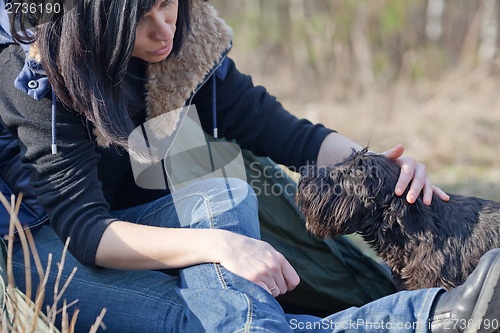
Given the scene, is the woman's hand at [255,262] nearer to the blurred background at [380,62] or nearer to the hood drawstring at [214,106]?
the hood drawstring at [214,106]

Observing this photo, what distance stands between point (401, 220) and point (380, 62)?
681cm

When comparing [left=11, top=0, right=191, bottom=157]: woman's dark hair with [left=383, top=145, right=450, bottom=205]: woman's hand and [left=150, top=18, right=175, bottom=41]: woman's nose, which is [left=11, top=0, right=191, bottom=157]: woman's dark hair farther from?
[left=383, top=145, right=450, bottom=205]: woman's hand

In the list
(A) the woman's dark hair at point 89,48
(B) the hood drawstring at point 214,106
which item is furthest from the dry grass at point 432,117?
(A) the woman's dark hair at point 89,48

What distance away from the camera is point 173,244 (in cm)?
193

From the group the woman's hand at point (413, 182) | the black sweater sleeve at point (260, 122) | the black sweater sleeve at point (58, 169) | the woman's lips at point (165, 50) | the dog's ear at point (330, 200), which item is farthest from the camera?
the black sweater sleeve at point (260, 122)

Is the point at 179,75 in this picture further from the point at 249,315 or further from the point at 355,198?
the point at 249,315

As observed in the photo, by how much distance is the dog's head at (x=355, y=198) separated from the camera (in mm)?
2416

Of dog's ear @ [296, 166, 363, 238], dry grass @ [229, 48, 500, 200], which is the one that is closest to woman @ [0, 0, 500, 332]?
dog's ear @ [296, 166, 363, 238]

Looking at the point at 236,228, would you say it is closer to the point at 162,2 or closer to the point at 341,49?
the point at 162,2

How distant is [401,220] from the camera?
7.87ft

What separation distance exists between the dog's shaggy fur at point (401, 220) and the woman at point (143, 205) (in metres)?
0.11

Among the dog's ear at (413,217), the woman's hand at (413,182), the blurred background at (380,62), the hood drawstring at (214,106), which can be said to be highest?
the blurred background at (380,62)

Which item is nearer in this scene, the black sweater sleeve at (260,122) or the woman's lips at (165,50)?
the woman's lips at (165,50)

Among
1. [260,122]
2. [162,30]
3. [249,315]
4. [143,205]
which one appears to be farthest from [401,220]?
[162,30]
